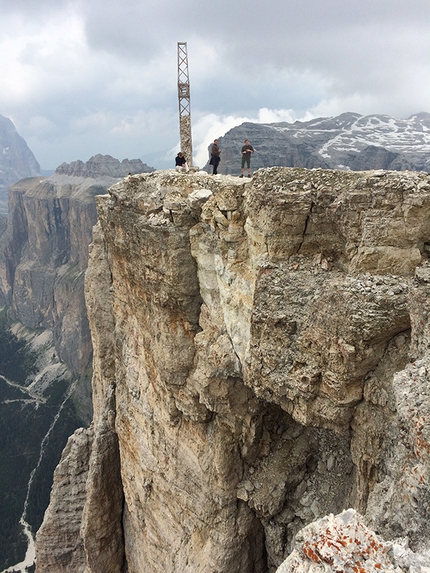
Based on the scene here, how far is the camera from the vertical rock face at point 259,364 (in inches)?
360

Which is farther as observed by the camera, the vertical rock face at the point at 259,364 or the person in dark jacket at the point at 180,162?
the person in dark jacket at the point at 180,162

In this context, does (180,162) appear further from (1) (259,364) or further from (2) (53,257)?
(2) (53,257)

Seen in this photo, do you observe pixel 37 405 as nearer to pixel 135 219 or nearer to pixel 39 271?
pixel 39 271

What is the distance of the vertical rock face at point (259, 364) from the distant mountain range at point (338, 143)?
57.2 metres

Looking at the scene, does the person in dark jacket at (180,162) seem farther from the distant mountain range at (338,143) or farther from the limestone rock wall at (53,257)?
the limestone rock wall at (53,257)

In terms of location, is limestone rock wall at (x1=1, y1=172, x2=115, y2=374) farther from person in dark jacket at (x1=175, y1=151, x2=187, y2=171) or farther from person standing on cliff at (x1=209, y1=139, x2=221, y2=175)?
person standing on cliff at (x1=209, y1=139, x2=221, y2=175)

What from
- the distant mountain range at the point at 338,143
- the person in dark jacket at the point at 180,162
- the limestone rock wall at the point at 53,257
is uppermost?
the distant mountain range at the point at 338,143

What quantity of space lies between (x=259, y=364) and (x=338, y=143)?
3440 inches

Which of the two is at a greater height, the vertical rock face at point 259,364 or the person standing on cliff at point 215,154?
the person standing on cliff at point 215,154

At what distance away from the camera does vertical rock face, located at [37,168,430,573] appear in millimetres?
9156

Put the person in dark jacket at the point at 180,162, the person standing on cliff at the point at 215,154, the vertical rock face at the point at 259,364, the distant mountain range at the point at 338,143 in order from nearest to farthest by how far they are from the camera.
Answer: the vertical rock face at the point at 259,364 < the person in dark jacket at the point at 180,162 < the person standing on cliff at the point at 215,154 < the distant mountain range at the point at 338,143

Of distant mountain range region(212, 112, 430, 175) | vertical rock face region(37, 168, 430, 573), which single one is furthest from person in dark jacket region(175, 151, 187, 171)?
distant mountain range region(212, 112, 430, 175)

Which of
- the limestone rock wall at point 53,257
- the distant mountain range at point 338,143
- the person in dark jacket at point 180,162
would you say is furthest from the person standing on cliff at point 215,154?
the limestone rock wall at point 53,257

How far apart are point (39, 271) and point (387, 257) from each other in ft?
487
